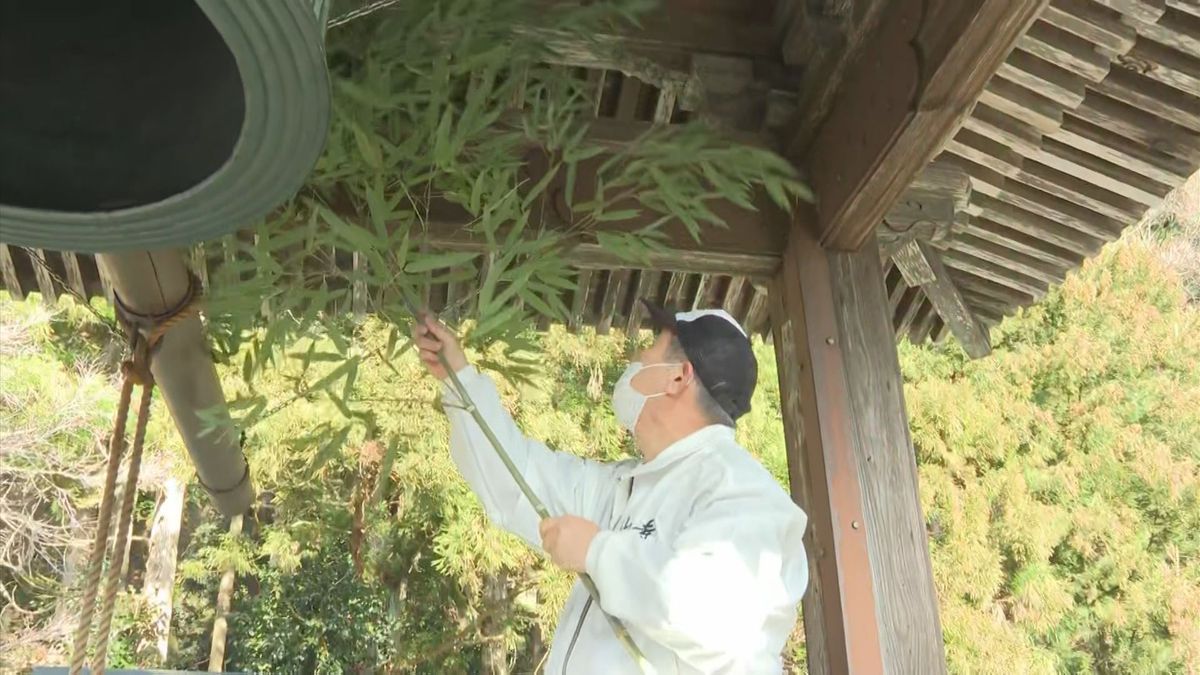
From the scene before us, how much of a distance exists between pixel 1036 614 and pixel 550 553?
10.1 metres

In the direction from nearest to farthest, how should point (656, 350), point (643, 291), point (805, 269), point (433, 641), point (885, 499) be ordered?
point (656, 350)
point (885, 499)
point (805, 269)
point (643, 291)
point (433, 641)

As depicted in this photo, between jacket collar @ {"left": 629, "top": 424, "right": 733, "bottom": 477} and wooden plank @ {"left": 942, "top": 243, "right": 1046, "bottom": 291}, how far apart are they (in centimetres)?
139

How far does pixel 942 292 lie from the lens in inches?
110

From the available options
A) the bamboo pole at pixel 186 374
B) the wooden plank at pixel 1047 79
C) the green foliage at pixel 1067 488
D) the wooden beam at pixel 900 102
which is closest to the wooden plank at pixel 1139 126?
the wooden plank at pixel 1047 79

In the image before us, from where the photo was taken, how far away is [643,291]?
10.2ft

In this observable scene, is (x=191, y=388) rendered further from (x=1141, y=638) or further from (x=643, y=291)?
(x=1141, y=638)

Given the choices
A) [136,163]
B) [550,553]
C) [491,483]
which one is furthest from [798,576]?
[136,163]

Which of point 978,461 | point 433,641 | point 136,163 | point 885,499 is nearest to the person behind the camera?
point 136,163

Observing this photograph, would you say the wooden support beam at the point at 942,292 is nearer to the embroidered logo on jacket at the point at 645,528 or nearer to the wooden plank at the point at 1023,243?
the wooden plank at the point at 1023,243

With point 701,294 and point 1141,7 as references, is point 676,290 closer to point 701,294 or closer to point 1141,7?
point 701,294

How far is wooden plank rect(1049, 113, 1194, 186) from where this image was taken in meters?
2.30

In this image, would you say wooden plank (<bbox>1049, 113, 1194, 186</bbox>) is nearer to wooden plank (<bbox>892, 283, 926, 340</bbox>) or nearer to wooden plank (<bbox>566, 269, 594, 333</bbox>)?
wooden plank (<bbox>892, 283, 926, 340</bbox>)

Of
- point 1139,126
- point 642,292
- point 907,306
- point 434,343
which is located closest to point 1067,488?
point 907,306

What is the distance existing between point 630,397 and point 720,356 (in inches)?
7.5
